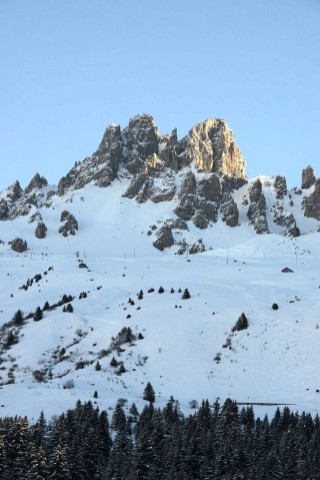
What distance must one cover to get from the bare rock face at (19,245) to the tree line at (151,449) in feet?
469

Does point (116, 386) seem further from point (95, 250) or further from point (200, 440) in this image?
point (95, 250)

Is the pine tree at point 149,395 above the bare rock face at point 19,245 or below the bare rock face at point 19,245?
below

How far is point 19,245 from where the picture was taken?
19112cm

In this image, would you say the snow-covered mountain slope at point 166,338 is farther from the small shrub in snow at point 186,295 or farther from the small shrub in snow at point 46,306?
the small shrub in snow at point 46,306

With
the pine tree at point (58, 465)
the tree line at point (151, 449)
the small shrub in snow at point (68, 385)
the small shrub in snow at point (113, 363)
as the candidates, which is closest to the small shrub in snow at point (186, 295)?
the small shrub in snow at point (113, 363)

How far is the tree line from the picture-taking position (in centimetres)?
4253

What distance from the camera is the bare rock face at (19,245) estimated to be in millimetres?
189625

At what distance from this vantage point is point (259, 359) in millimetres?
74688

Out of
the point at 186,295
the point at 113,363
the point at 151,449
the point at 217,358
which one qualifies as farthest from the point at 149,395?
the point at 186,295

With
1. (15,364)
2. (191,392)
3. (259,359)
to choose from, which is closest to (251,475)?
(191,392)

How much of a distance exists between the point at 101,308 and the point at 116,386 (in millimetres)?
35442

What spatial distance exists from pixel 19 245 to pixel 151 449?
153 m

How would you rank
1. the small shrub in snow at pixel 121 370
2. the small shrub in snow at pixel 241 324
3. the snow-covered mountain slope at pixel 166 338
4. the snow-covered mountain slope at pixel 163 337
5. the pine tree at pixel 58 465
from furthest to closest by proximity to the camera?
the small shrub in snow at pixel 241 324 < the small shrub in snow at pixel 121 370 < the snow-covered mountain slope at pixel 166 338 < the snow-covered mountain slope at pixel 163 337 < the pine tree at pixel 58 465

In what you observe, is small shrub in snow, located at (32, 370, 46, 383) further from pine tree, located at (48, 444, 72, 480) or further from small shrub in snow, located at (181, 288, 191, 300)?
pine tree, located at (48, 444, 72, 480)
